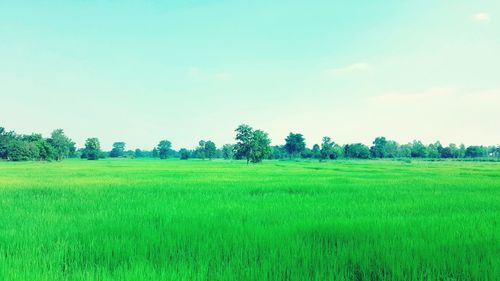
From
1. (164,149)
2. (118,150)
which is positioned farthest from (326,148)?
(118,150)

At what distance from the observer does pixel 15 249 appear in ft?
14.3

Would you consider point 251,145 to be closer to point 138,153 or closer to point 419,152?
point 419,152

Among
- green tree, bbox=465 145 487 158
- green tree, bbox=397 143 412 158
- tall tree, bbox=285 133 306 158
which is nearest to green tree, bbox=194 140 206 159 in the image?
tall tree, bbox=285 133 306 158

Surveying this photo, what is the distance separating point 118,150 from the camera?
15850 centimetres

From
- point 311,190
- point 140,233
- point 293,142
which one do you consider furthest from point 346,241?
point 293,142

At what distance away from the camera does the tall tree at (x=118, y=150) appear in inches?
6121

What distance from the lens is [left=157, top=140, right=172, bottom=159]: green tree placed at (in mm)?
146750

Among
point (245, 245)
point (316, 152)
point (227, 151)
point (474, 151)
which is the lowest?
point (245, 245)

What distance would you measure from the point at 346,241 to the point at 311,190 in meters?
7.54

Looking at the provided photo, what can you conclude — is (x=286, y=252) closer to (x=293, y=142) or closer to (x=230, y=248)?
(x=230, y=248)

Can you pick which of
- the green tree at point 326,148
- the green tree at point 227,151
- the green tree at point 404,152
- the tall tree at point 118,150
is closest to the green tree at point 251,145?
the green tree at point 326,148

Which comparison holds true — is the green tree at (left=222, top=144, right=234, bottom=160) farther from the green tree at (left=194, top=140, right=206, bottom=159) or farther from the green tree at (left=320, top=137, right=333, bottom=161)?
the green tree at (left=320, top=137, right=333, bottom=161)

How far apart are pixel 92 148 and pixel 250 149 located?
6949cm

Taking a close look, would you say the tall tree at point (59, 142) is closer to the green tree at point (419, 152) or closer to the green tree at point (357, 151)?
the green tree at point (357, 151)
